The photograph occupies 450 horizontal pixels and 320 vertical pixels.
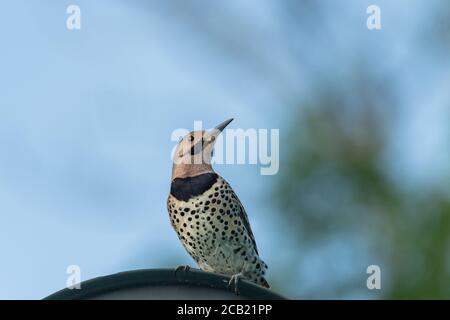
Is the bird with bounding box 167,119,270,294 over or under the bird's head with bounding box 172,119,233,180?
under

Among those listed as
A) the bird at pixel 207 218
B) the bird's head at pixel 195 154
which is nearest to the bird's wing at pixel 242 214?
the bird at pixel 207 218

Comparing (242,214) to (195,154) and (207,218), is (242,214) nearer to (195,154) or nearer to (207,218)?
(207,218)

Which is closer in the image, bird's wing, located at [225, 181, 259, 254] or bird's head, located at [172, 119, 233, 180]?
bird's head, located at [172, 119, 233, 180]

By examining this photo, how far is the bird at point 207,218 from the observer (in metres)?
5.22

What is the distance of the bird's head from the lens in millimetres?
5268

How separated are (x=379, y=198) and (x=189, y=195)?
917mm

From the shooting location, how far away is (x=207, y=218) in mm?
5258

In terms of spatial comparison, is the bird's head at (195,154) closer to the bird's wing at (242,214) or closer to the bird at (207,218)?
the bird at (207,218)

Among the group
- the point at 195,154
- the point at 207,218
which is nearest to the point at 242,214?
the point at 207,218

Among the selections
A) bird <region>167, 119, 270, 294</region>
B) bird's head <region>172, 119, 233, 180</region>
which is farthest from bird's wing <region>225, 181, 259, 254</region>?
bird's head <region>172, 119, 233, 180</region>

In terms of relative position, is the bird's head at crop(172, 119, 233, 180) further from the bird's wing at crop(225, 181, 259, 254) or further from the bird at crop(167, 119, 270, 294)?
the bird's wing at crop(225, 181, 259, 254)

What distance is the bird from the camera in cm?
522

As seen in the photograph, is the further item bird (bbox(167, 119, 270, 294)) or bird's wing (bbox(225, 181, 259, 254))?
bird's wing (bbox(225, 181, 259, 254))
